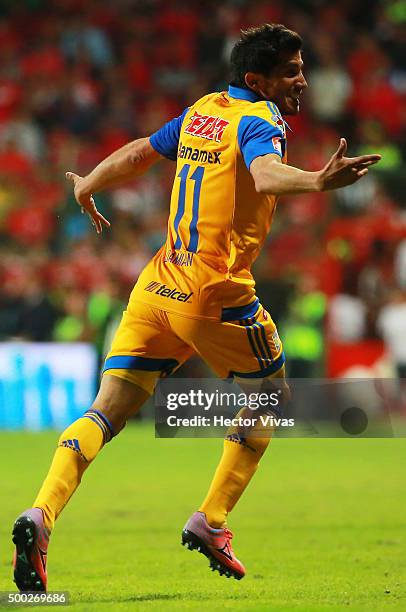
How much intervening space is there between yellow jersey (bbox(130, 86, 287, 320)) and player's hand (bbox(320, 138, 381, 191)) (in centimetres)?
76

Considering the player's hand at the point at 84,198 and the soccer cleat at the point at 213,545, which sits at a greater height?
the player's hand at the point at 84,198

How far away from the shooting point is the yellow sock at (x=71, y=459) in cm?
464

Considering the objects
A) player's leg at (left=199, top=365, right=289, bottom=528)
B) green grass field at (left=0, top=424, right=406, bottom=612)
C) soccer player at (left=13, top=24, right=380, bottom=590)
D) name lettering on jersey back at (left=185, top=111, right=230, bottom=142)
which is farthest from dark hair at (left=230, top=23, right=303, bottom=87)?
green grass field at (left=0, top=424, right=406, bottom=612)

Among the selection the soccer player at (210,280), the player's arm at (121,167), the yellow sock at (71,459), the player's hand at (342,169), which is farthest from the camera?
the player's arm at (121,167)

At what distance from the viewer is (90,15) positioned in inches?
743

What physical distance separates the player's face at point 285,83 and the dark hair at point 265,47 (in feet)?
0.09

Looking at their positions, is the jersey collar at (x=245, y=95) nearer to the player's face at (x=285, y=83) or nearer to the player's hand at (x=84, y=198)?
the player's face at (x=285, y=83)

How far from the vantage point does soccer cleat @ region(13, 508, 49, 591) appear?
14.5ft

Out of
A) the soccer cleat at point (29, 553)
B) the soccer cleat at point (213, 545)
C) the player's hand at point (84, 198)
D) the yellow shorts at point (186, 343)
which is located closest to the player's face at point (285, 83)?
the yellow shorts at point (186, 343)

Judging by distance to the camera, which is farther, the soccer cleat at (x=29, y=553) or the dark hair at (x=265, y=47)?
the dark hair at (x=265, y=47)

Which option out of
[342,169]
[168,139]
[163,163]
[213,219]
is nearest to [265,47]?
[168,139]

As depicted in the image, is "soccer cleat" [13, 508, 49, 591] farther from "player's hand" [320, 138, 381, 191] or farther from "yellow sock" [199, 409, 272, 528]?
"player's hand" [320, 138, 381, 191]

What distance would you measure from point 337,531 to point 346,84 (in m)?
11.6

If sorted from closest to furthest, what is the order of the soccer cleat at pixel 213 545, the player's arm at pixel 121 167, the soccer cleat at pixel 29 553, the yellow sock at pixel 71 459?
the soccer cleat at pixel 29 553 < the yellow sock at pixel 71 459 < the soccer cleat at pixel 213 545 < the player's arm at pixel 121 167
